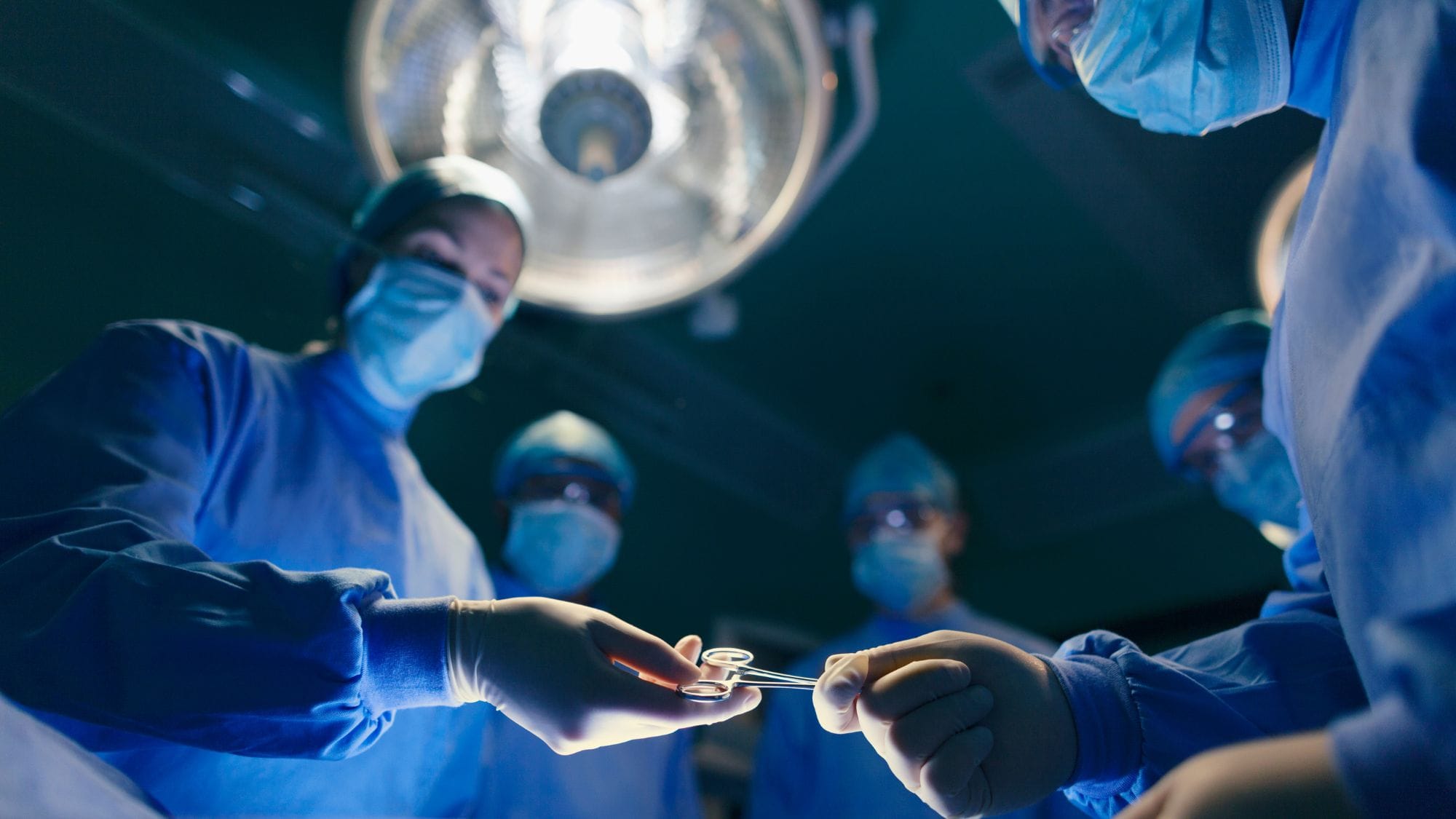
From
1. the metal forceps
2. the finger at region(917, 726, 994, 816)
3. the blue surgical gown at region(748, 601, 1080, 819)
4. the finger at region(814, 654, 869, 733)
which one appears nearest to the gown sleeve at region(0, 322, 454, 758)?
the metal forceps

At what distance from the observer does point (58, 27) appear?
1.42m

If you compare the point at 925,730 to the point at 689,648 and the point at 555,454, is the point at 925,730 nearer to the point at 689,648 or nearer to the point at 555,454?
the point at 689,648

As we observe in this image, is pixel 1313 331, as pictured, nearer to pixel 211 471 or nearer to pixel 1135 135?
pixel 211 471

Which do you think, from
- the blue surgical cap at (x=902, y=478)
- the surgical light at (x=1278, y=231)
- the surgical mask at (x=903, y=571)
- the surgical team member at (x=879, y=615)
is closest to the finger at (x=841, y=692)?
the surgical team member at (x=879, y=615)

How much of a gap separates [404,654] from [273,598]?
0.47ft

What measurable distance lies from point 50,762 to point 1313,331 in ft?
4.04

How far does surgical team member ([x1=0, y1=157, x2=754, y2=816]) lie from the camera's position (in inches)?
33.8

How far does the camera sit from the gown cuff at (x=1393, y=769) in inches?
22.3

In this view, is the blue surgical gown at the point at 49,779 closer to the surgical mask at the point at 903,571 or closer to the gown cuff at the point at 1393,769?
the gown cuff at the point at 1393,769

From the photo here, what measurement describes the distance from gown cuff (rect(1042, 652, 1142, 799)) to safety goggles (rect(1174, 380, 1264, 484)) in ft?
3.81

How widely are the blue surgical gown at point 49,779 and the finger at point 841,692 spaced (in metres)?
0.62

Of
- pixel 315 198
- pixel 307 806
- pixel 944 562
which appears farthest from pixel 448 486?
pixel 944 562

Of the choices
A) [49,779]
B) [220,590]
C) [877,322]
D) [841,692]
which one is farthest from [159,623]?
[877,322]

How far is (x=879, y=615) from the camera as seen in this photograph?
2633 mm
